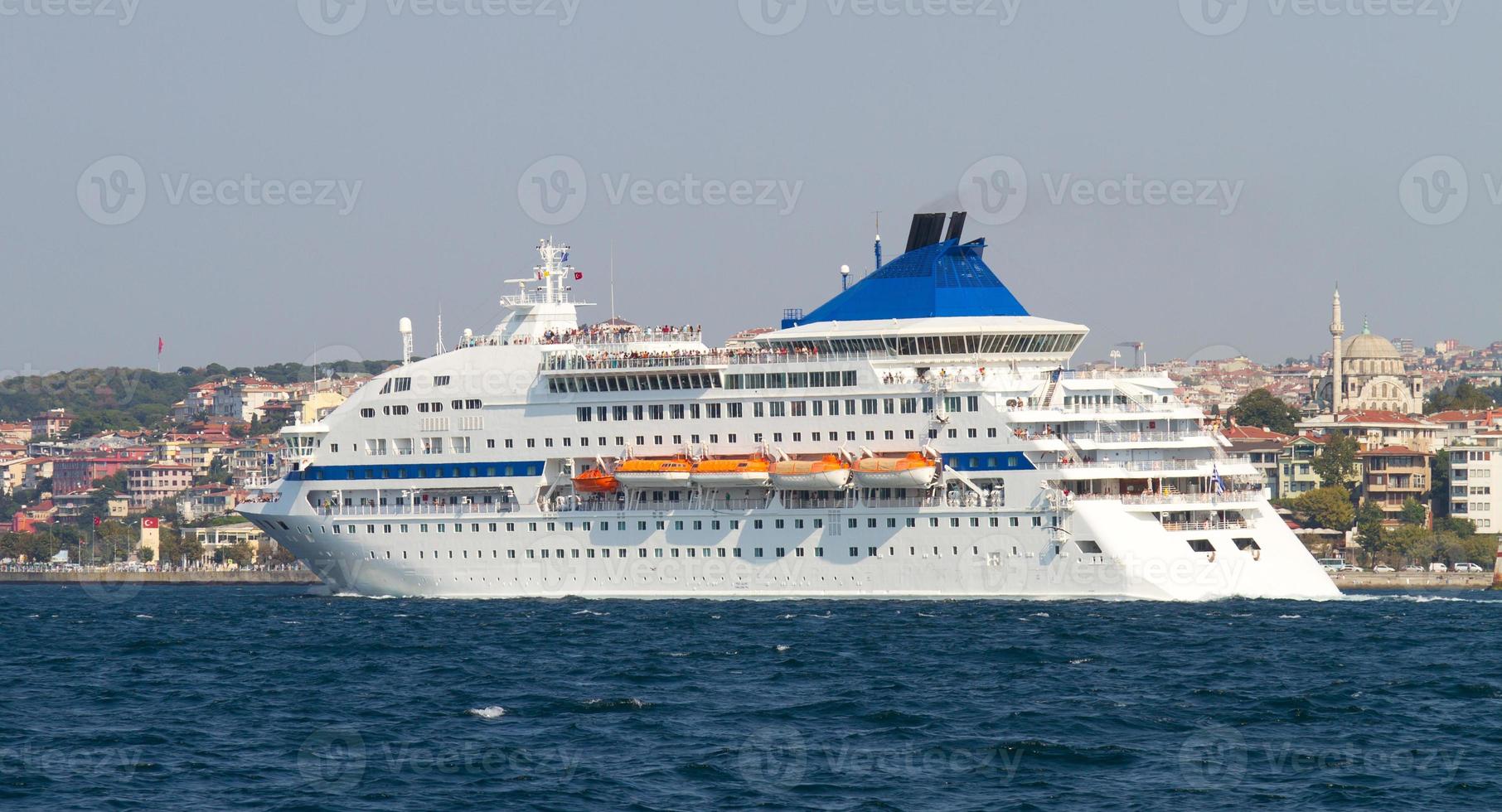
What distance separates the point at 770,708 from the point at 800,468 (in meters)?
14.0

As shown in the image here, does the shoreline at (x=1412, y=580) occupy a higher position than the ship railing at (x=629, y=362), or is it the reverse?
the ship railing at (x=629, y=362)

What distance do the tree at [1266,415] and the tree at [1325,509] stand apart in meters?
20.3

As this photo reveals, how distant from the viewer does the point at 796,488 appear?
44.8 metres

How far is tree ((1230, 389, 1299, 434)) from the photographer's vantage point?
102938mm

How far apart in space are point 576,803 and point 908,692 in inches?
349

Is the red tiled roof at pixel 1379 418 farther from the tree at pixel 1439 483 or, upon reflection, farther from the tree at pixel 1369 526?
the tree at pixel 1369 526

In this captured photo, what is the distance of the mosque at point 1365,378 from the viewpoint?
116562mm

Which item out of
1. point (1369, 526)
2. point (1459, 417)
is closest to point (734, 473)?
point (1369, 526)

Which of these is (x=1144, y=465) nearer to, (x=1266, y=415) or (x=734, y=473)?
(x=734, y=473)

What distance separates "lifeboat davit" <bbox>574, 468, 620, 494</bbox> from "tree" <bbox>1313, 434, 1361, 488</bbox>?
4872 cm

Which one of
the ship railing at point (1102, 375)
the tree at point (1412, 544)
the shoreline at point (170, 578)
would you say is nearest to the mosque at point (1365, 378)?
the tree at point (1412, 544)

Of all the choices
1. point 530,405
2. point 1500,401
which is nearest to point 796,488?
point 530,405

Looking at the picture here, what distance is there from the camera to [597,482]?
46156 millimetres

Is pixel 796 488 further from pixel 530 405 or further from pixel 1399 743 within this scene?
pixel 1399 743
